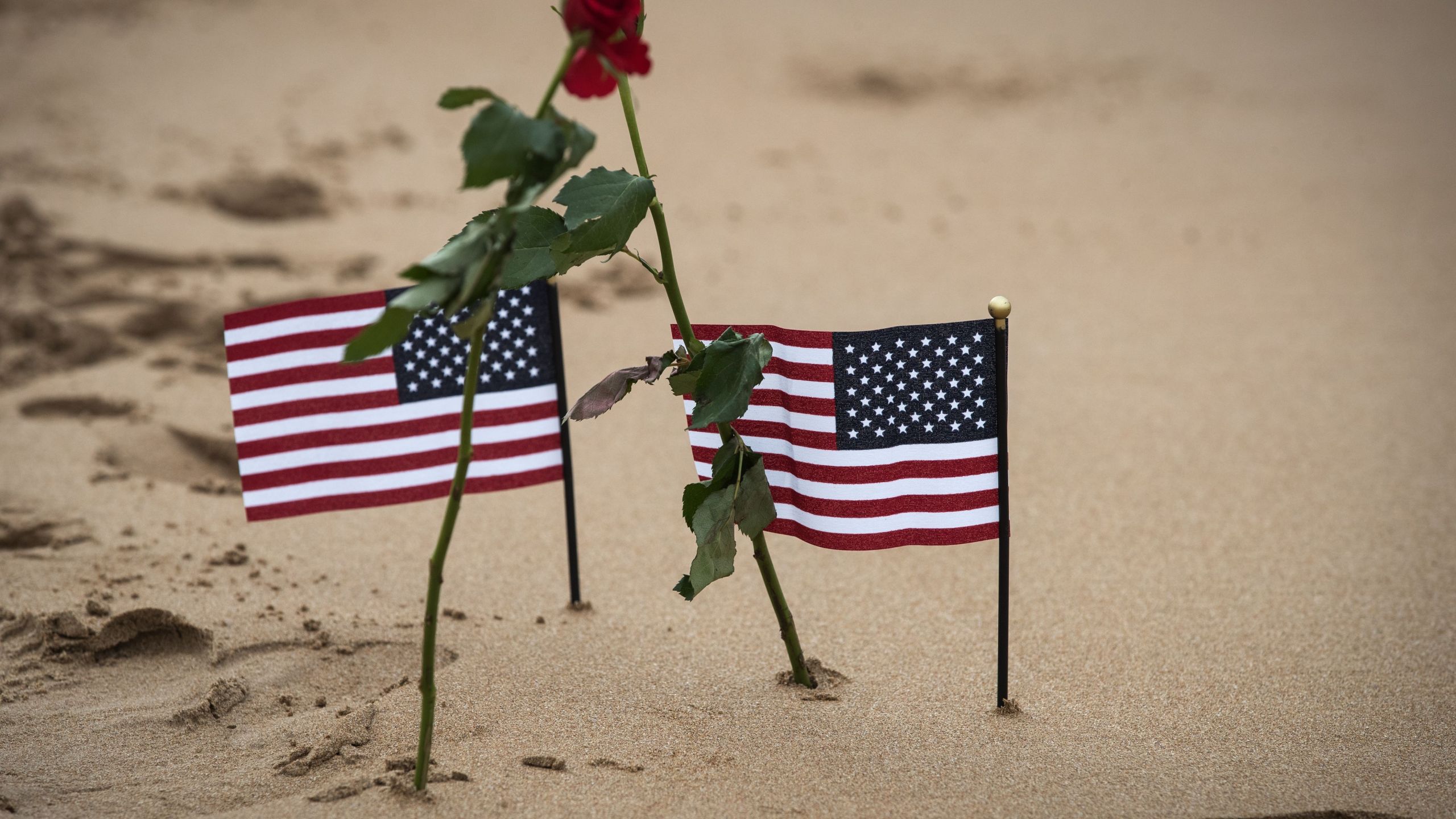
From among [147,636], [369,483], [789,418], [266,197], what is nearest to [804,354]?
[789,418]

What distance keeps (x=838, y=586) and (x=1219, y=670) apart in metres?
1.12

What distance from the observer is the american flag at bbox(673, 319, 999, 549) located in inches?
107

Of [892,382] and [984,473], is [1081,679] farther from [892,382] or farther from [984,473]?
[892,382]

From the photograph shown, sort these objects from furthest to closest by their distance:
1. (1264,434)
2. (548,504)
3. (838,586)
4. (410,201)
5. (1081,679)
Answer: (410,201)
(1264,434)
(548,504)
(838,586)
(1081,679)

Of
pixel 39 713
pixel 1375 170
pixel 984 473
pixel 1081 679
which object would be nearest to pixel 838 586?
Answer: pixel 1081 679

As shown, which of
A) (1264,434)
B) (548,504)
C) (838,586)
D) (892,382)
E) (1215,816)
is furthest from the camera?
(1264,434)

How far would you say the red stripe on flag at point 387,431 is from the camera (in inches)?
125

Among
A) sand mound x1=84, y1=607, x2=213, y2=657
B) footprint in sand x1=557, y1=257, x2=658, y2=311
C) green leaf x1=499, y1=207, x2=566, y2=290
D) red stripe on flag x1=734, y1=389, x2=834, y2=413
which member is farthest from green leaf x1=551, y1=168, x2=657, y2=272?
footprint in sand x1=557, y1=257, x2=658, y2=311

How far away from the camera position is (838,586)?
3.75 metres

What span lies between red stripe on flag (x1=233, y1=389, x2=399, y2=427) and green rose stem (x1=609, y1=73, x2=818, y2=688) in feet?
3.07

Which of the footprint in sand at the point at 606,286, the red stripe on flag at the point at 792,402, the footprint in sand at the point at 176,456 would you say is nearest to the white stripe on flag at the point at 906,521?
the red stripe on flag at the point at 792,402

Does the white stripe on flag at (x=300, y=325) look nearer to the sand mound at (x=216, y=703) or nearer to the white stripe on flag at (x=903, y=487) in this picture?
the sand mound at (x=216, y=703)

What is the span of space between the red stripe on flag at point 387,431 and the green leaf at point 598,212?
33.2 inches

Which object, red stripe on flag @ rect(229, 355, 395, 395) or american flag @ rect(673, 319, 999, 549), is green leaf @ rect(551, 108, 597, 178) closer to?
american flag @ rect(673, 319, 999, 549)
